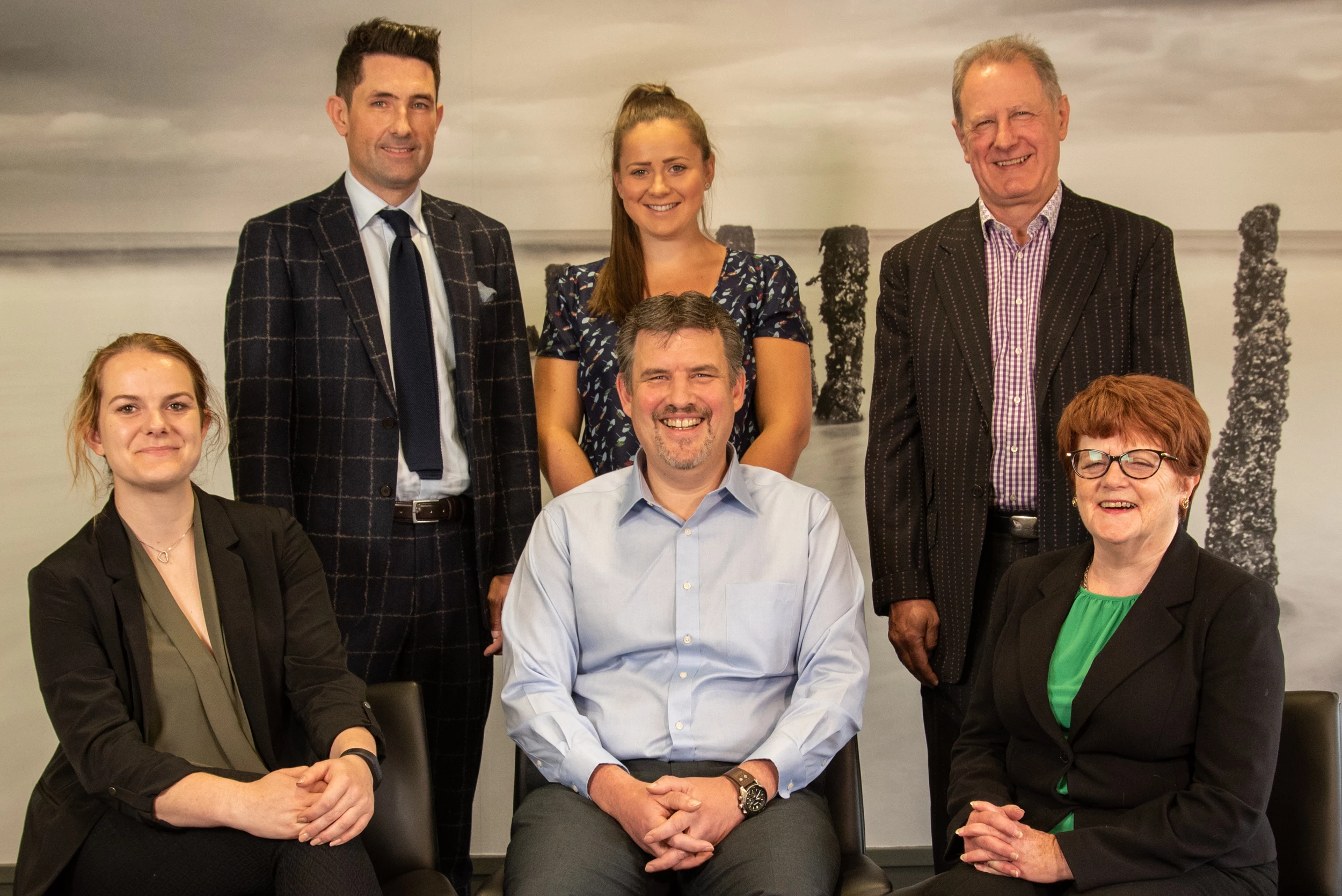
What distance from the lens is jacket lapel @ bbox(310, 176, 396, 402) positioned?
2.60m

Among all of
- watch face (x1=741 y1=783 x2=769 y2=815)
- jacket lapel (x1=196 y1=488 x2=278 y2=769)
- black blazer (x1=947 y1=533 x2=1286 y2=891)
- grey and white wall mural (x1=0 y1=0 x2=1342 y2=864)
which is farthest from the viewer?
grey and white wall mural (x1=0 y1=0 x2=1342 y2=864)

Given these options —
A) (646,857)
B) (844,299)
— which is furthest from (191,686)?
(844,299)

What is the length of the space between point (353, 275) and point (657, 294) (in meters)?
0.68

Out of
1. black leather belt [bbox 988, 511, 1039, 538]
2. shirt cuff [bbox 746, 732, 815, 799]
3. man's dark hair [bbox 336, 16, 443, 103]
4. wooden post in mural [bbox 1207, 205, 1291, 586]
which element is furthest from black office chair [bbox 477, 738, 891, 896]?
wooden post in mural [bbox 1207, 205, 1291, 586]

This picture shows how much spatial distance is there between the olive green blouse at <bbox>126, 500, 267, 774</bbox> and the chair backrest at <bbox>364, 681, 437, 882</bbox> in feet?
0.72

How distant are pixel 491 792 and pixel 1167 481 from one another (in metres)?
2.48

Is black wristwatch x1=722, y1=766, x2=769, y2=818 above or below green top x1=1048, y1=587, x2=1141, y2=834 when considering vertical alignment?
below

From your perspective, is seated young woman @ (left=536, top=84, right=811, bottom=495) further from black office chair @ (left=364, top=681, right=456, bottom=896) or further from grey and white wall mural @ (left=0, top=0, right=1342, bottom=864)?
grey and white wall mural @ (left=0, top=0, right=1342, bottom=864)

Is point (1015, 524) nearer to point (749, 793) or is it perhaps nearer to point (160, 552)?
point (749, 793)

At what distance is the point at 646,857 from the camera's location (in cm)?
203

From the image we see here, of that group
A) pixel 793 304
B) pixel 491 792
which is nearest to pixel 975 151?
pixel 793 304

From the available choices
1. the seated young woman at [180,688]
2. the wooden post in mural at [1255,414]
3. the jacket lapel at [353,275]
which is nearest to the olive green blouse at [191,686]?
the seated young woman at [180,688]

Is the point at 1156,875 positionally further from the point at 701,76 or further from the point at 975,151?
the point at 701,76

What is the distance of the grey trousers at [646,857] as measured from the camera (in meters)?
1.91
